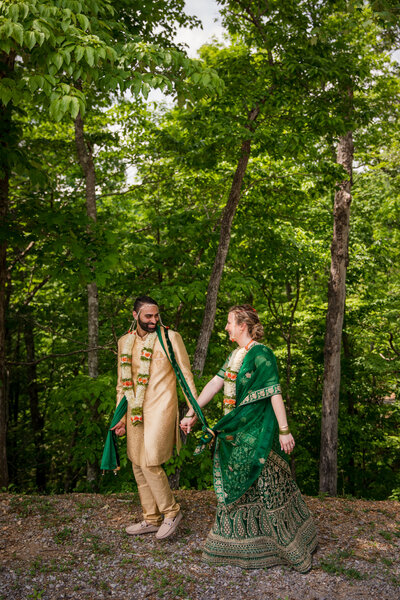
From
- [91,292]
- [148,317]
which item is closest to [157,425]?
[148,317]

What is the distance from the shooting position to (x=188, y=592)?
330 cm

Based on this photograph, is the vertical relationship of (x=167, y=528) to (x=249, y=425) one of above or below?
below

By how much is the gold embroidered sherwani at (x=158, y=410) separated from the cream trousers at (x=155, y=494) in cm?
10

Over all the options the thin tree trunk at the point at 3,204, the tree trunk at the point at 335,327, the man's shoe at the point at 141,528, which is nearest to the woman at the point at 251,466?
the man's shoe at the point at 141,528

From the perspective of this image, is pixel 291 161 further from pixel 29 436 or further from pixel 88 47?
pixel 29 436

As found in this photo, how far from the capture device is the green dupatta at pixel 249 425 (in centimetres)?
369

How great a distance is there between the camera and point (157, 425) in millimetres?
3975

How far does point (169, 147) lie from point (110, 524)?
7011 mm

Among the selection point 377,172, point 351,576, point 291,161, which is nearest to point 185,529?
point 351,576

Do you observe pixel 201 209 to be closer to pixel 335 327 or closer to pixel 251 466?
pixel 335 327

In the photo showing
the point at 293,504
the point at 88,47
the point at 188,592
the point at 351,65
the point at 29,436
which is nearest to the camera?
the point at 188,592

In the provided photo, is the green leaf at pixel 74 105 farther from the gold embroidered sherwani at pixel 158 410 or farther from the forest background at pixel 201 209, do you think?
the gold embroidered sherwani at pixel 158 410

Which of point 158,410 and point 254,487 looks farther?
point 158,410

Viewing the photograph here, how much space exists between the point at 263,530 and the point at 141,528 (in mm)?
1187
